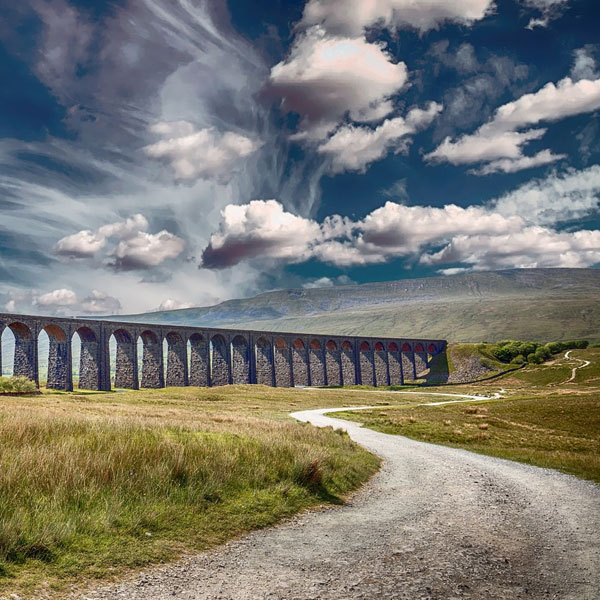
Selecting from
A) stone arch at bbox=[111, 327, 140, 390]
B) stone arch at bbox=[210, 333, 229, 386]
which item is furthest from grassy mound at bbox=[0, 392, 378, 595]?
stone arch at bbox=[210, 333, 229, 386]

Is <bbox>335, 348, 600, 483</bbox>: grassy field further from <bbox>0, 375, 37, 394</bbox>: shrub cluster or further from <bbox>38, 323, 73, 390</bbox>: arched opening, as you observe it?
<bbox>38, 323, 73, 390</bbox>: arched opening

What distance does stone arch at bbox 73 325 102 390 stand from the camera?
71.7 m

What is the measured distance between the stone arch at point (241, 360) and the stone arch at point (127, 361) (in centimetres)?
2443

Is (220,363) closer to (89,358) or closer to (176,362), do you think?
(176,362)

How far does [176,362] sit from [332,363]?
157 feet

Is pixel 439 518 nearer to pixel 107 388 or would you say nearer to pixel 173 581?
pixel 173 581

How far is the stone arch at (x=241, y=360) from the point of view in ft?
324

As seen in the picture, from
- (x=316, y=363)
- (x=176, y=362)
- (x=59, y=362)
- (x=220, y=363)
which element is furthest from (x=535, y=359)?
(x=59, y=362)

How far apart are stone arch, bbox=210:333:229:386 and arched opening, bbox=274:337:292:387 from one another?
42.9 ft

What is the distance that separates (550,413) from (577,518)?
97.6ft

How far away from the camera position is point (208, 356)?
9000 cm

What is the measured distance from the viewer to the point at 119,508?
795 centimetres

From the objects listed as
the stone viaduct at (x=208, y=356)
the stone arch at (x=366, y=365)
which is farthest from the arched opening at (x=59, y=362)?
the stone arch at (x=366, y=365)

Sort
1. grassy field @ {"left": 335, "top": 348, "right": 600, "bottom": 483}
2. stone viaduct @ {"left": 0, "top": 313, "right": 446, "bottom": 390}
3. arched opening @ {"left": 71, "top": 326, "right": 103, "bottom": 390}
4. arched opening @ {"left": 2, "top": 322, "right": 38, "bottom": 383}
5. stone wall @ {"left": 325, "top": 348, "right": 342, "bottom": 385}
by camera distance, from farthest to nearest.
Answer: stone wall @ {"left": 325, "top": 348, "right": 342, "bottom": 385}
arched opening @ {"left": 71, "top": 326, "right": 103, "bottom": 390}
stone viaduct @ {"left": 0, "top": 313, "right": 446, "bottom": 390}
arched opening @ {"left": 2, "top": 322, "right": 38, "bottom": 383}
grassy field @ {"left": 335, "top": 348, "right": 600, "bottom": 483}
